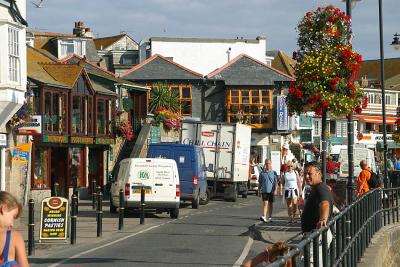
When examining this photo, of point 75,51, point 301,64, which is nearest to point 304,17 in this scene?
point 301,64

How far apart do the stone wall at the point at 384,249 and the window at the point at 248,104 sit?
47.1m

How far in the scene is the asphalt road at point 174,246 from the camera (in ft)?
58.5

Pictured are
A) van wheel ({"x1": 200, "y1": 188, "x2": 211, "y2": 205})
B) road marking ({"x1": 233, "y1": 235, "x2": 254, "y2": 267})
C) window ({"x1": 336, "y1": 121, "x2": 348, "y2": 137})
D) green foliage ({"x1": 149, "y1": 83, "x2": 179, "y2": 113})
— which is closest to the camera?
road marking ({"x1": 233, "y1": 235, "x2": 254, "y2": 267})

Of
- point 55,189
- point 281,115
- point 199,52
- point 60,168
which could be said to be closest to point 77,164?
point 60,168

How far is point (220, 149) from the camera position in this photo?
42375mm

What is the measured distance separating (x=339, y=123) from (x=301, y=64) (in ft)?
295

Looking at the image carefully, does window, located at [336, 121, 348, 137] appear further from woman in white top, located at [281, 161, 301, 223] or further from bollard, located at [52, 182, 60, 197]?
woman in white top, located at [281, 161, 301, 223]

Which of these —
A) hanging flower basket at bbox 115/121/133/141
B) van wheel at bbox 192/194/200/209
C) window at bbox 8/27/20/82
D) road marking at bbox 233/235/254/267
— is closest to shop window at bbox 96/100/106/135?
hanging flower basket at bbox 115/121/133/141

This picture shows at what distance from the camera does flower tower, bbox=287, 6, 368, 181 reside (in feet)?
69.0

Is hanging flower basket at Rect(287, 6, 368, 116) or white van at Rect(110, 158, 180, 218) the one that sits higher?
hanging flower basket at Rect(287, 6, 368, 116)

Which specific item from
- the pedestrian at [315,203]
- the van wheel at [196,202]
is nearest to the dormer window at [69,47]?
the van wheel at [196,202]

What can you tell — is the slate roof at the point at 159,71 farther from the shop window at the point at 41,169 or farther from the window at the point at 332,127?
the window at the point at 332,127

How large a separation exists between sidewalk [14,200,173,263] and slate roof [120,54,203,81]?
111 feet

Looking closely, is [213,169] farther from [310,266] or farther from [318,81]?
[310,266]
